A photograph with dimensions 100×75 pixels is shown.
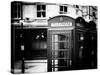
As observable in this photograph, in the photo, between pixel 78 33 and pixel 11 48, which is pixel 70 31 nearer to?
pixel 78 33

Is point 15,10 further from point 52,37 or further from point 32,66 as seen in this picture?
point 32,66

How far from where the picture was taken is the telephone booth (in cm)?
563

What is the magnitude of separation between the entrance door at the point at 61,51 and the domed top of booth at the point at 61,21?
7.1 inches

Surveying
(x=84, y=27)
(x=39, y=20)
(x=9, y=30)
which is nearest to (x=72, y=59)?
(x=84, y=27)

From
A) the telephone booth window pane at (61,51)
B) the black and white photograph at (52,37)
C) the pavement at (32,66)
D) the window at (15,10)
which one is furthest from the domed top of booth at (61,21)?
the pavement at (32,66)

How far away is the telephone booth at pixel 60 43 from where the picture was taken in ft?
18.5

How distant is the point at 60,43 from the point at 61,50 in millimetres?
160

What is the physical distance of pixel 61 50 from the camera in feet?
18.8

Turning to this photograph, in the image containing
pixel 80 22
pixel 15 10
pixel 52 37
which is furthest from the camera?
pixel 80 22

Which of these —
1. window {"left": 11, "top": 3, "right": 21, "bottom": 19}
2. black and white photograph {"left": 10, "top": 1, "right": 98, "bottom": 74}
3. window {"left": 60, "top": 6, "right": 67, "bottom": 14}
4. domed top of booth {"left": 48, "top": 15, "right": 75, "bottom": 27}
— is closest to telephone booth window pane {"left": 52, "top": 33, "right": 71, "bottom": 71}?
black and white photograph {"left": 10, "top": 1, "right": 98, "bottom": 74}

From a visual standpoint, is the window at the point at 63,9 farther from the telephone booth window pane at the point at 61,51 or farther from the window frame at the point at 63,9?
the telephone booth window pane at the point at 61,51

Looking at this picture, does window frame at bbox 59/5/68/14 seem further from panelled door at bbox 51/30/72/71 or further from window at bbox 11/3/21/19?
window at bbox 11/3/21/19

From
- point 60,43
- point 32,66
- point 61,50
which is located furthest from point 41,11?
point 32,66

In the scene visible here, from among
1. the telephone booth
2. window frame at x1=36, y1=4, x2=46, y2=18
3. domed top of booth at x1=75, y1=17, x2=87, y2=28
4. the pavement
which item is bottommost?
the pavement
